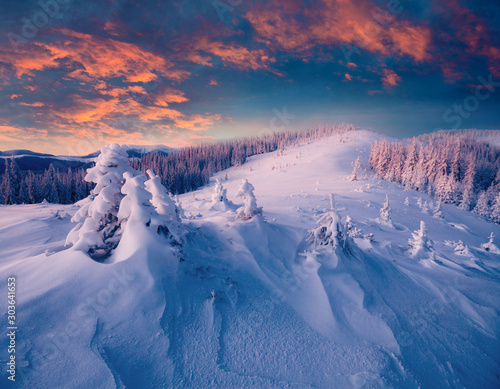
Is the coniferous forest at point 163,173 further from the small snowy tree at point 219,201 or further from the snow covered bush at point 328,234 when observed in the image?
the snow covered bush at point 328,234

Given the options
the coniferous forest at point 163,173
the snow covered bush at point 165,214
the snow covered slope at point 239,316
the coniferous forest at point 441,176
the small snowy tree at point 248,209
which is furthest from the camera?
the coniferous forest at point 163,173

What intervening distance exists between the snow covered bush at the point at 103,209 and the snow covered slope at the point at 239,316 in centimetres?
63

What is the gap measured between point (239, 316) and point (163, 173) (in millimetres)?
75024

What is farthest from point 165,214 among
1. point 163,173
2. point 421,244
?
point 163,173

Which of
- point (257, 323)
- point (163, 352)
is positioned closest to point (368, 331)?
point (257, 323)

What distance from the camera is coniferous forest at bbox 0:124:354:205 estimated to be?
46.1 metres

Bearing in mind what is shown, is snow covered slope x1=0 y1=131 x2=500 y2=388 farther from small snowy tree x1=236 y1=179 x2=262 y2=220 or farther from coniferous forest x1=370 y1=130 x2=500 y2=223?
coniferous forest x1=370 y1=130 x2=500 y2=223

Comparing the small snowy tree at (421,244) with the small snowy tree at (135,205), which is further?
the small snowy tree at (421,244)

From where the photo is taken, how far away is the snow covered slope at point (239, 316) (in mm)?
3686

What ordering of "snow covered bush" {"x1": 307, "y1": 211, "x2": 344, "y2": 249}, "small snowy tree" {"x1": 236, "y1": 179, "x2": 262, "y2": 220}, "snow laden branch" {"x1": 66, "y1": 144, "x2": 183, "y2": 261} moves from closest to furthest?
"snow laden branch" {"x1": 66, "y1": 144, "x2": 183, "y2": 261} < "snow covered bush" {"x1": 307, "y1": 211, "x2": 344, "y2": 249} < "small snowy tree" {"x1": 236, "y1": 179, "x2": 262, "y2": 220}

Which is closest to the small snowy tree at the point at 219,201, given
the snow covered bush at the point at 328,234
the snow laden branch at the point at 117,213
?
the snow covered bush at the point at 328,234

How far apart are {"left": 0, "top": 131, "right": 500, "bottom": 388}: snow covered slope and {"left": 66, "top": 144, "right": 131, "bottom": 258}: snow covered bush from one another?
631 mm

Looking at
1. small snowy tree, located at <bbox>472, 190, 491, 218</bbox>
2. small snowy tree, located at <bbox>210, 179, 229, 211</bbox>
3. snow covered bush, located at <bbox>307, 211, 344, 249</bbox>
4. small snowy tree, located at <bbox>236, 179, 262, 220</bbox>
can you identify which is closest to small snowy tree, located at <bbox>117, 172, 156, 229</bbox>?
small snowy tree, located at <bbox>236, 179, 262, 220</bbox>

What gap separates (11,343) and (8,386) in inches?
27.9
